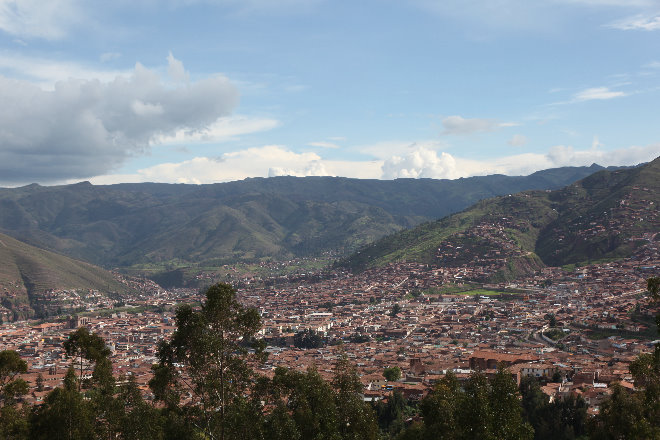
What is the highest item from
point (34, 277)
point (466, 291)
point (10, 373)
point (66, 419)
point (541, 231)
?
point (10, 373)

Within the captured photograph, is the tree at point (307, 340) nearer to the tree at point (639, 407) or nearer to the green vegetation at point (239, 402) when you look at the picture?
the green vegetation at point (239, 402)

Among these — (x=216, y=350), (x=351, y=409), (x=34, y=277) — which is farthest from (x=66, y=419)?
(x=34, y=277)

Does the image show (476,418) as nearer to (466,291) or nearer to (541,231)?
(466,291)

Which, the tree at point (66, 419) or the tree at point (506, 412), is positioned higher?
the tree at point (506, 412)

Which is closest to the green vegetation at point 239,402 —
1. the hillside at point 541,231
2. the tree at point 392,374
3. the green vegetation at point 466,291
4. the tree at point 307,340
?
the tree at point 392,374

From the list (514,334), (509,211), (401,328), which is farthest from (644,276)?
(509,211)

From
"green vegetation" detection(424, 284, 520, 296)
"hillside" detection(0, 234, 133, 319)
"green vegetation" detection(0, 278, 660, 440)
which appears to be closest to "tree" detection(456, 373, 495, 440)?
"green vegetation" detection(0, 278, 660, 440)

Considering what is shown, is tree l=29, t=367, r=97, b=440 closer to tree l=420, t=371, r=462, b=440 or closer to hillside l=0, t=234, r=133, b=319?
tree l=420, t=371, r=462, b=440
